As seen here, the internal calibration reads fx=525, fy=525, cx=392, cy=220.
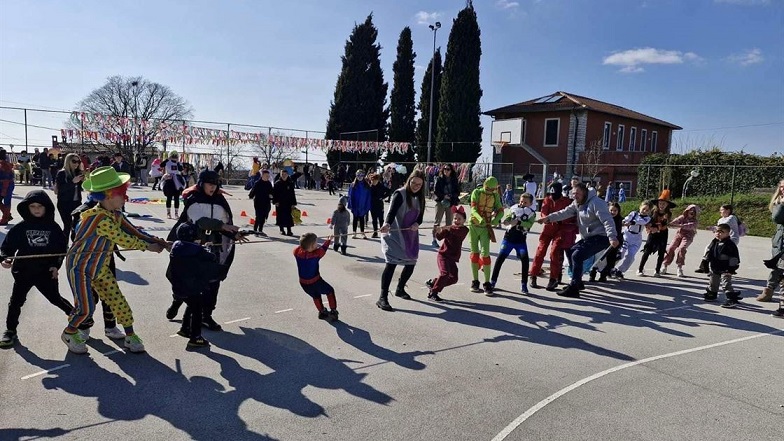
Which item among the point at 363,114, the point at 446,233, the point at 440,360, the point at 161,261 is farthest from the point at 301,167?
the point at 440,360

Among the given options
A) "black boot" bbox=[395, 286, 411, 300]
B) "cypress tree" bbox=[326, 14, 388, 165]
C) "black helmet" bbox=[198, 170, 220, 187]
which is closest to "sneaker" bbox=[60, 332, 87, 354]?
"black helmet" bbox=[198, 170, 220, 187]

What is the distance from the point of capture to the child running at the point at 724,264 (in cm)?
726

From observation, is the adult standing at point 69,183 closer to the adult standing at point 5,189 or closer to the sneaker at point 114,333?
the sneaker at point 114,333

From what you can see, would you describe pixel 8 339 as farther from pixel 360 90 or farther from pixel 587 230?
pixel 360 90

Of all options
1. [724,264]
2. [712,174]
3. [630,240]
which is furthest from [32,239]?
[712,174]

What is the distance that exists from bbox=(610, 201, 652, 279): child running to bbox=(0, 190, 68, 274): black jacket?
8.07 metres

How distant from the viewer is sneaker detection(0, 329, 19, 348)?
4727 mm

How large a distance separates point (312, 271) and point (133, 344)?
191 cm

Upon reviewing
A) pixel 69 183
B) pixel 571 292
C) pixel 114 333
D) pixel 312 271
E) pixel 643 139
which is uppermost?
pixel 643 139

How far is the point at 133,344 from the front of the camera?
4715mm

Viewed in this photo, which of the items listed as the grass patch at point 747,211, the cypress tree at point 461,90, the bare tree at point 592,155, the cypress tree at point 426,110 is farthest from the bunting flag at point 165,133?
the grass patch at point 747,211

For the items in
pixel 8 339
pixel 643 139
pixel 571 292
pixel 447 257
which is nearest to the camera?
pixel 8 339

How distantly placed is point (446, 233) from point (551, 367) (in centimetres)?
261

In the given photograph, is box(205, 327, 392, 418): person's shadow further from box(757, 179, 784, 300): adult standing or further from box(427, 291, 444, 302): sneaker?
box(757, 179, 784, 300): adult standing
